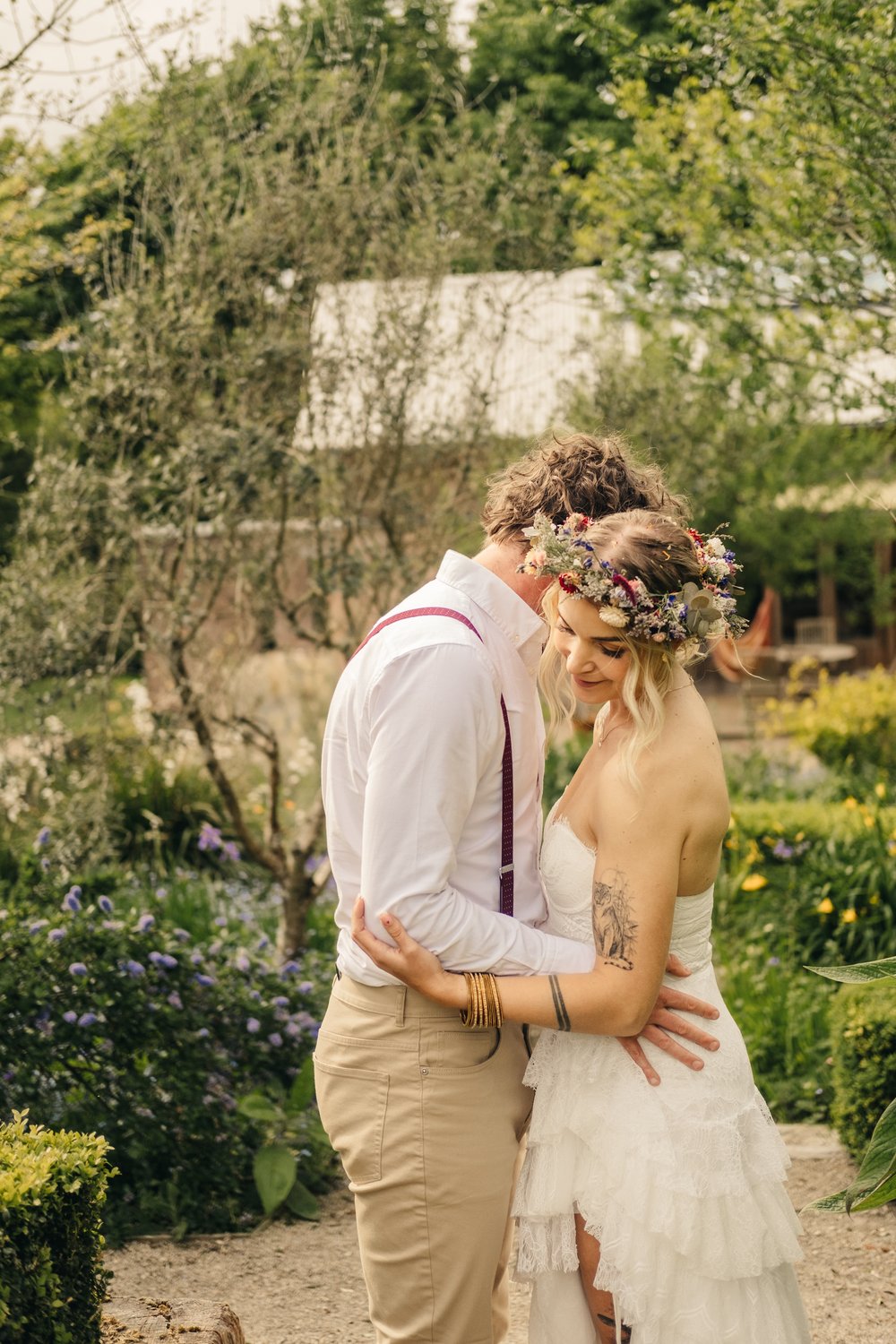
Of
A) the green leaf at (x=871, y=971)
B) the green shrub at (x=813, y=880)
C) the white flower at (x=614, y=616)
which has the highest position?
the white flower at (x=614, y=616)

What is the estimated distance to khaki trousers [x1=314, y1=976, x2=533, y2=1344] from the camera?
2373mm

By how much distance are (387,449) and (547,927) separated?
4605 mm

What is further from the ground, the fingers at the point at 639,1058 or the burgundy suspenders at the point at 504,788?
the burgundy suspenders at the point at 504,788

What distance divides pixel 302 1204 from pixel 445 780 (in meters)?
2.68

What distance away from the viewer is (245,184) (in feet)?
21.4

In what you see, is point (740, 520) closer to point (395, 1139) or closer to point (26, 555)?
point (26, 555)

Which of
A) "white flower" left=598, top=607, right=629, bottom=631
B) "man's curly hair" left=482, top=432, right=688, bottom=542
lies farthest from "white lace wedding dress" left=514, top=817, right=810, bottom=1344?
"man's curly hair" left=482, top=432, right=688, bottom=542

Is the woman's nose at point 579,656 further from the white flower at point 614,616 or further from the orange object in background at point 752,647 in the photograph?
the orange object in background at point 752,647

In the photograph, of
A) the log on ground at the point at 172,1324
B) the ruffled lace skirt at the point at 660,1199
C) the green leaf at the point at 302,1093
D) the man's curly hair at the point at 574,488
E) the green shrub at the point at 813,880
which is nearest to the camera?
the ruffled lace skirt at the point at 660,1199

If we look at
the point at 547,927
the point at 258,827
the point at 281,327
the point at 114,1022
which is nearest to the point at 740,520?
the point at 258,827

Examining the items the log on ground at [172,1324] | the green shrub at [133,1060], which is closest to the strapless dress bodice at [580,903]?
the log on ground at [172,1324]

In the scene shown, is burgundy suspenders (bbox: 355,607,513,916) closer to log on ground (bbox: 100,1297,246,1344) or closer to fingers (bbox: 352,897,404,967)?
fingers (bbox: 352,897,404,967)

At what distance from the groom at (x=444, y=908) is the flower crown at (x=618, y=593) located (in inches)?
5.1

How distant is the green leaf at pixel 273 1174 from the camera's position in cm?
431
